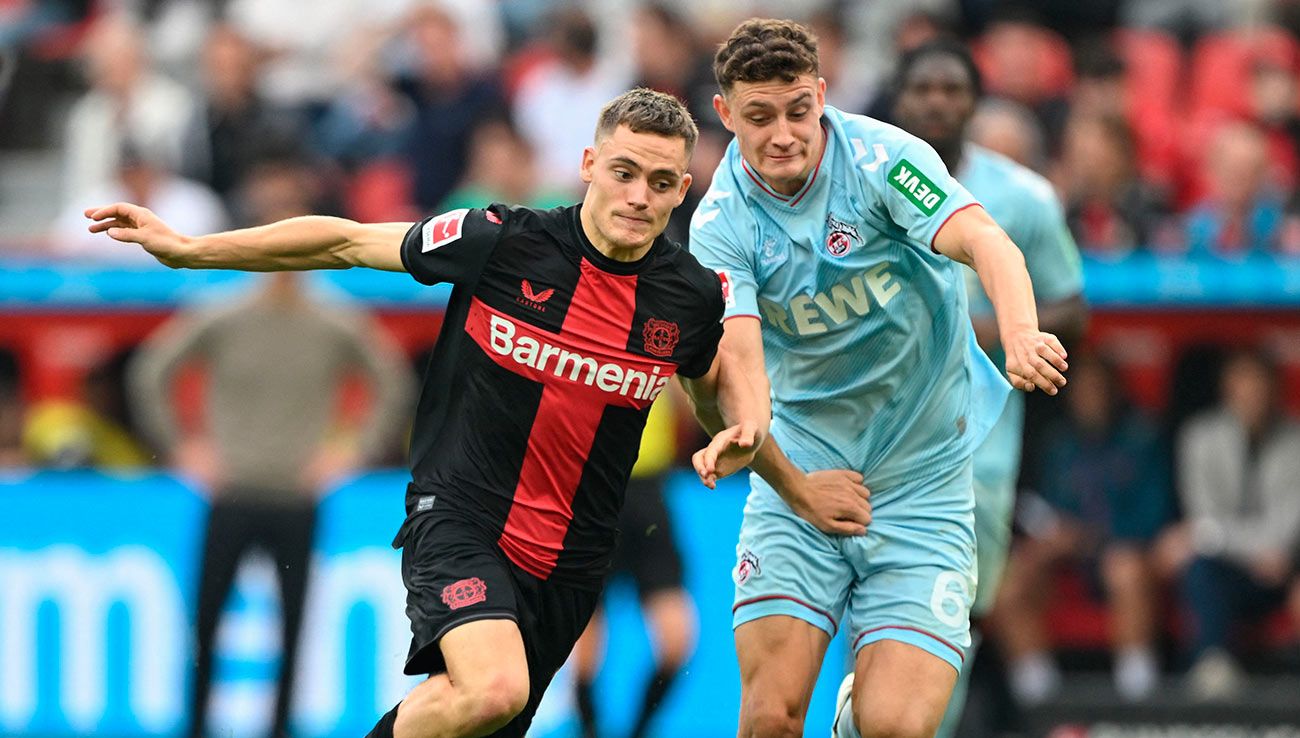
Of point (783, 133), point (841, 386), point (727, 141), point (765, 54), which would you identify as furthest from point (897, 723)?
point (727, 141)

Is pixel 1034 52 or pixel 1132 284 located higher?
pixel 1034 52

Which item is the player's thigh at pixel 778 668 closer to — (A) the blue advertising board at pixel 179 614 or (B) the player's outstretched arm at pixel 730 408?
(B) the player's outstretched arm at pixel 730 408

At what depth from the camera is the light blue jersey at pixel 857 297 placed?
21.5 feet

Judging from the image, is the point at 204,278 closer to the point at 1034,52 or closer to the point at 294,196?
the point at 294,196

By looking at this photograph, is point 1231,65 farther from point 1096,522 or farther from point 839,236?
point 839,236

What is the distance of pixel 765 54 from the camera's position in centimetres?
631

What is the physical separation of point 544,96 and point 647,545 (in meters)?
4.42

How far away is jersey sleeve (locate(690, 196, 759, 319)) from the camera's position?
6.53 metres

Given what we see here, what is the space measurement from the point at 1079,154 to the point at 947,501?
5.56m

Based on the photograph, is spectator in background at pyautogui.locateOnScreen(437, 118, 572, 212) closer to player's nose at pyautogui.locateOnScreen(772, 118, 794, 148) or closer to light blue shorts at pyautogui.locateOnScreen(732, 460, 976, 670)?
light blue shorts at pyautogui.locateOnScreen(732, 460, 976, 670)

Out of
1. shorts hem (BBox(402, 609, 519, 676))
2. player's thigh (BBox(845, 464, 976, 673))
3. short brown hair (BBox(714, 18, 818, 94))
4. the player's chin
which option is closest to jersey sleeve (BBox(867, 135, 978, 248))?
the player's chin

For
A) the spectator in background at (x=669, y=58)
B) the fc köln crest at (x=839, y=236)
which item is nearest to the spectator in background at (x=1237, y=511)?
the spectator in background at (x=669, y=58)

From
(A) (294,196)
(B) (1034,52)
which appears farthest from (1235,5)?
(A) (294,196)

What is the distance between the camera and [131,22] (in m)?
15.1
